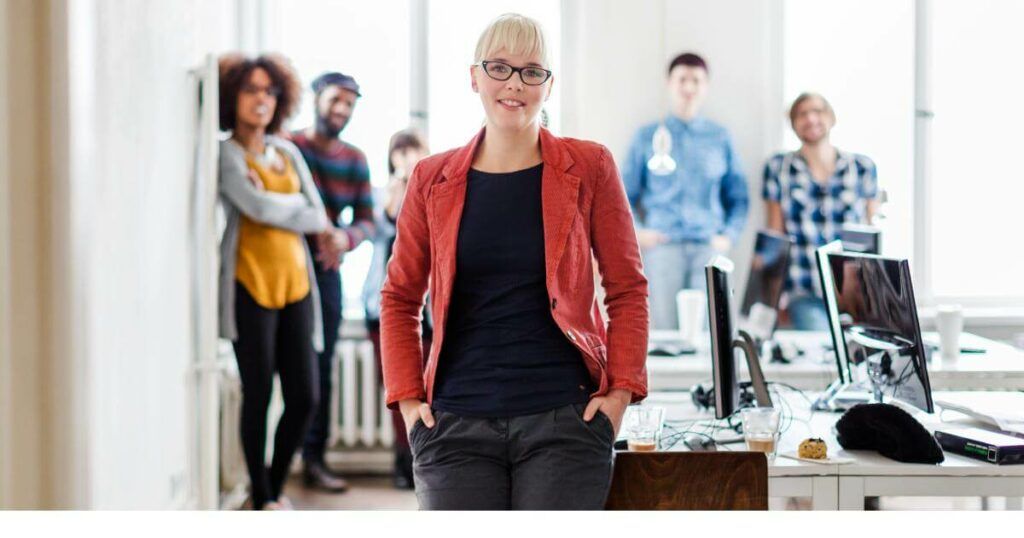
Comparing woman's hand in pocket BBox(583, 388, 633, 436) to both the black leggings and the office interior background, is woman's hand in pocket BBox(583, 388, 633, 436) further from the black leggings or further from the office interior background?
the office interior background

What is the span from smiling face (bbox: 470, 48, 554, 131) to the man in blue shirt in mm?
3230

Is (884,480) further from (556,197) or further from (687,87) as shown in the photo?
(687,87)

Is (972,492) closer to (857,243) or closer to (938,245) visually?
(857,243)

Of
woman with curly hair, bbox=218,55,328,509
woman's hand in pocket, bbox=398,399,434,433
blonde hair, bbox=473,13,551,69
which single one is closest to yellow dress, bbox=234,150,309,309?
woman with curly hair, bbox=218,55,328,509

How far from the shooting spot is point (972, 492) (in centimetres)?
208

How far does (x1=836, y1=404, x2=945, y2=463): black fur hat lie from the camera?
2.09 m

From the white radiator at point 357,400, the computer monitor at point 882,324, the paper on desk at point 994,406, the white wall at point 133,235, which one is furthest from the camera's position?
the white radiator at point 357,400

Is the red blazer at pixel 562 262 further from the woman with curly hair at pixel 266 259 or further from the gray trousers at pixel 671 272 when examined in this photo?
the gray trousers at pixel 671 272

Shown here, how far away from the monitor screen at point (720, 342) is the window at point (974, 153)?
11.2 ft

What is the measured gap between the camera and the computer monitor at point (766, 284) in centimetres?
329

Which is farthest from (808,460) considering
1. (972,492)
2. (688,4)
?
(688,4)

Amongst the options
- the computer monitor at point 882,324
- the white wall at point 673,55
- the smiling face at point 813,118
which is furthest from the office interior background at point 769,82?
the computer monitor at point 882,324
